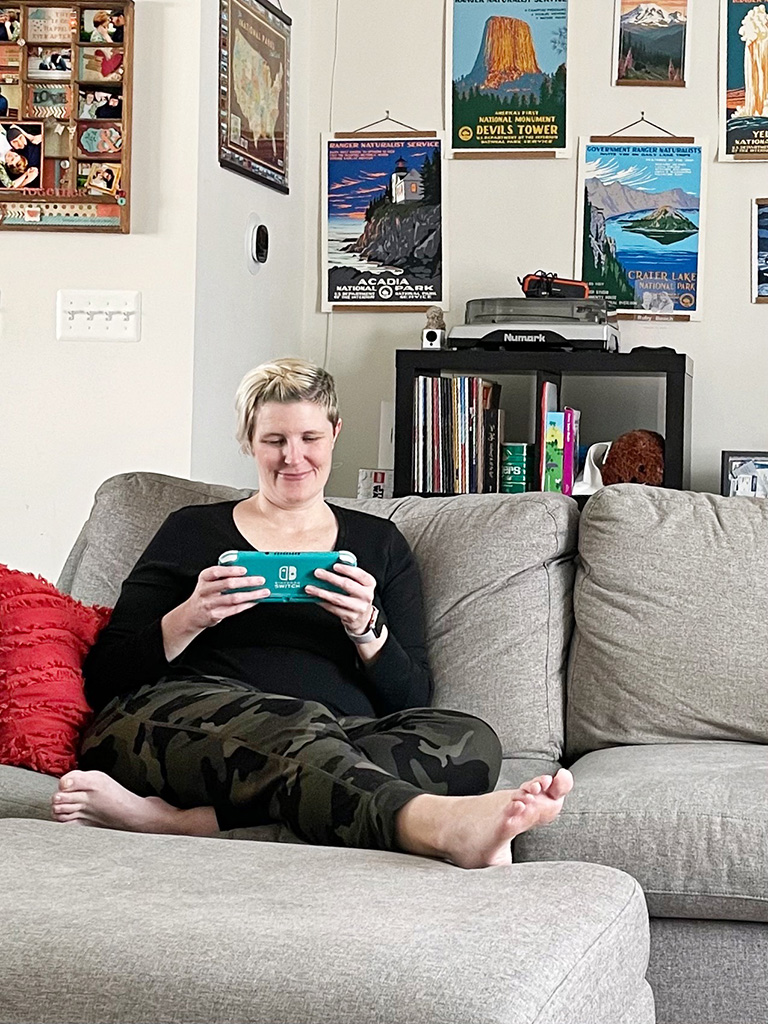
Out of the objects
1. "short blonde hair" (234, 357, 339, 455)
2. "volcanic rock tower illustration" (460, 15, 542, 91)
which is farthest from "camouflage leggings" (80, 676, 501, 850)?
"volcanic rock tower illustration" (460, 15, 542, 91)

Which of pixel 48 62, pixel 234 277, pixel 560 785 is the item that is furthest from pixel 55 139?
pixel 560 785

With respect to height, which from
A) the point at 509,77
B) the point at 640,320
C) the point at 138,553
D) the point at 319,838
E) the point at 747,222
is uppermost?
the point at 509,77

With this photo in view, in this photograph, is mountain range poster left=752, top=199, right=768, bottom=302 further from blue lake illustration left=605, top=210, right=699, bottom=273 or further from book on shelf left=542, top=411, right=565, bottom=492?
book on shelf left=542, top=411, right=565, bottom=492

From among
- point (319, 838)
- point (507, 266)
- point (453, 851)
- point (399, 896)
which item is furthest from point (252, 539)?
point (507, 266)

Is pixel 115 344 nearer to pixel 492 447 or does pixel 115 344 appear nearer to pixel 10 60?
pixel 10 60

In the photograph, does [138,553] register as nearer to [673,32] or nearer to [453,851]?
[453,851]

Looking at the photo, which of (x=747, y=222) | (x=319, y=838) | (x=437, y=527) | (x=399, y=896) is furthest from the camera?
(x=747, y=222)

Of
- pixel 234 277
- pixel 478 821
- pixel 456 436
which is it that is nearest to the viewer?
pixel 478 821

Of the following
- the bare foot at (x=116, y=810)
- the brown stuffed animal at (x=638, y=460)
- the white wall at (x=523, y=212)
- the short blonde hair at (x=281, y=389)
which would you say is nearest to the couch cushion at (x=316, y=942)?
the bare foot at (x=116, y=810)

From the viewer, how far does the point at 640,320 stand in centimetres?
371

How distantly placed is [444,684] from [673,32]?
2229mm

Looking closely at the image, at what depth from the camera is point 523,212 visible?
3.77 m

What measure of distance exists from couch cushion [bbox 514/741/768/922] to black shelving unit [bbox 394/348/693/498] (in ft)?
5.09

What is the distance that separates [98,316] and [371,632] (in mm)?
1322
